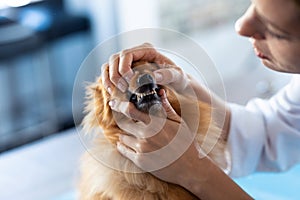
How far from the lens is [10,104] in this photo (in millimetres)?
2424

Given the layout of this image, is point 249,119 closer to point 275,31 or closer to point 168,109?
point 168,109

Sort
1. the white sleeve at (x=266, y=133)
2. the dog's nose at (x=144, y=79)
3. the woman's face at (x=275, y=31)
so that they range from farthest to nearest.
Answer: the white sleeve at (x=266, y=133), the dog's nose at (x=144, y=79), the woman's face at (x=275, y=31)

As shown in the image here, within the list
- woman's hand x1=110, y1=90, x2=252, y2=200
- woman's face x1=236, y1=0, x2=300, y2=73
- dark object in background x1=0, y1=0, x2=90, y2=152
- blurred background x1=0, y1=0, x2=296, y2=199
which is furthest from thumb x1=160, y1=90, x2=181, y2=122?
dark object in background x1=0, y1=0, x2=90, y2=152

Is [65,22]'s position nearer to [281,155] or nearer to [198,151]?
[281,155]

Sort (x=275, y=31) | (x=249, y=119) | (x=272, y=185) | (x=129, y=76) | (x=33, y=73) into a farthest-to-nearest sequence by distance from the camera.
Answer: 1. (x=33, y=73)
2. (x=272, y=185)
3. (x=249, y=119)
4. (x=129, y=76)
5. (x=275, y=31)

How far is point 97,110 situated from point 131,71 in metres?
0.12

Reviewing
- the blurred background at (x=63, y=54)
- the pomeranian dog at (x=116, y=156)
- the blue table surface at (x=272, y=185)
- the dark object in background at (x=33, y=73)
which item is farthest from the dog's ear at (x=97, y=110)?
the dark object in background at (x=33, y=73)

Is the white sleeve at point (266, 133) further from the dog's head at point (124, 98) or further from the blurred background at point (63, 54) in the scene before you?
the blurred background at point (63, 54)

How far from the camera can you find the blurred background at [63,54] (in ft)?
7.55

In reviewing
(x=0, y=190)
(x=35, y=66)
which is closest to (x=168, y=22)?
(x=35, y=66)

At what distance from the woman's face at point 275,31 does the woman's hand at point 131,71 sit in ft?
0.47

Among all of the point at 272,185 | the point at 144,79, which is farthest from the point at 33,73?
the point at 144,79

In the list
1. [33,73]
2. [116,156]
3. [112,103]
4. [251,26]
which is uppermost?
[251,26]

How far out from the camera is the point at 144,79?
77 cm
